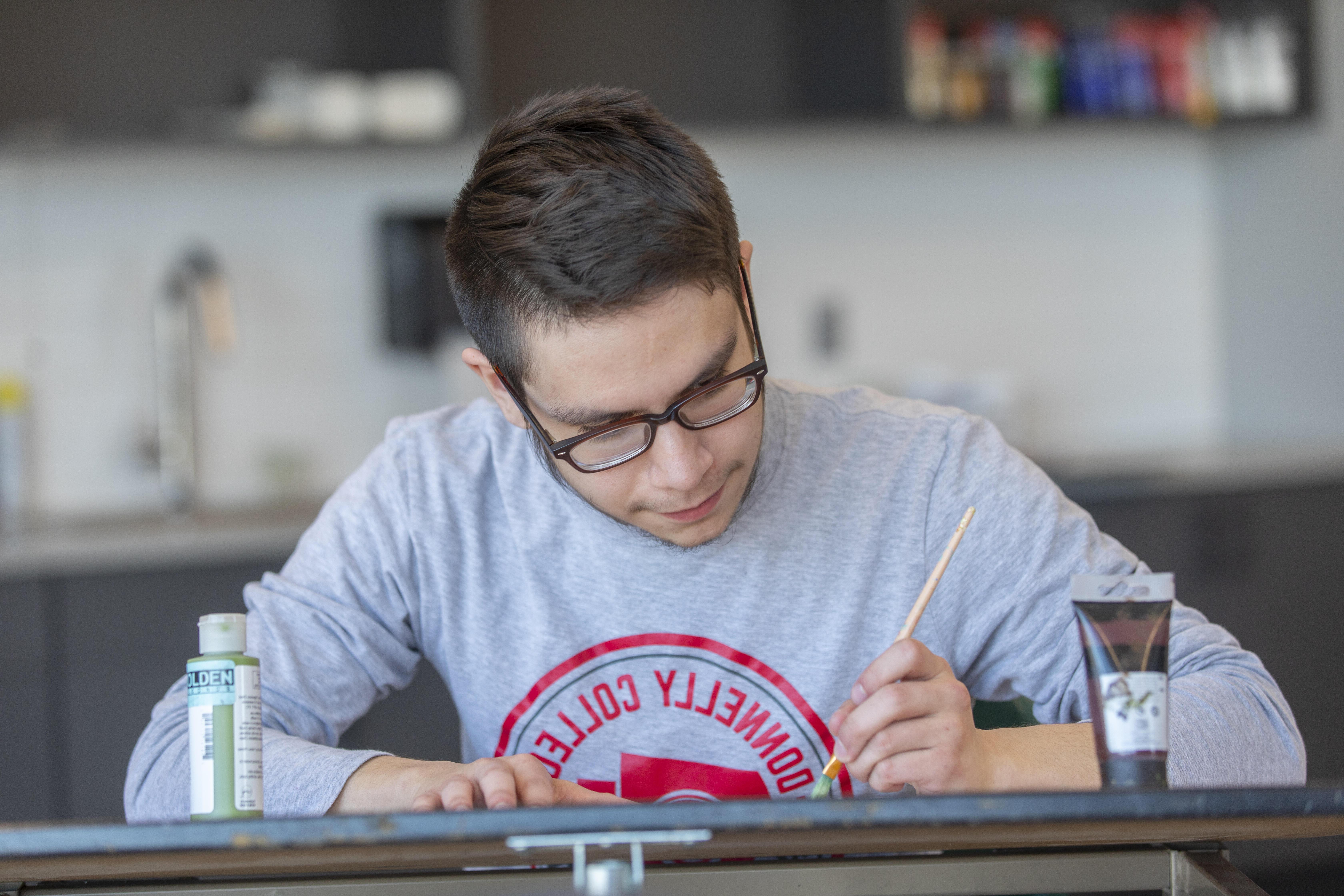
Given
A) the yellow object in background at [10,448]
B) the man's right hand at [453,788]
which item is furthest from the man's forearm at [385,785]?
the yellow object in background at [10,448]

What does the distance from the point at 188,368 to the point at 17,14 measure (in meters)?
0.84

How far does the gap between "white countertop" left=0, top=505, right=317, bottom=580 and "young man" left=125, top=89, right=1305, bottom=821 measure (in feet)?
3.58

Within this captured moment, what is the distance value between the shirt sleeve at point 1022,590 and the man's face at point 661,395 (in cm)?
25

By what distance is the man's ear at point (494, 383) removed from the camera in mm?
1135

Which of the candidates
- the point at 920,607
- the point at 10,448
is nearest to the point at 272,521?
the point at 10,448

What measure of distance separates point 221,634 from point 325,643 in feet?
1.34

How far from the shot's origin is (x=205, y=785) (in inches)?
31.4

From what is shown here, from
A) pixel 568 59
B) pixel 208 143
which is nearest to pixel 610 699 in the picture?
pixel 208 143

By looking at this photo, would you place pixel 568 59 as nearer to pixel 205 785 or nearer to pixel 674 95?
pixel 674 95

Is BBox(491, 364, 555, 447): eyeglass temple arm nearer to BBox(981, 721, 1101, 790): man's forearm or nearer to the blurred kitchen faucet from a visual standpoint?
BBox(981, 721, 1101, 790): man's forearm

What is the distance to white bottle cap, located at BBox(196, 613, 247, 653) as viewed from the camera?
0.81m

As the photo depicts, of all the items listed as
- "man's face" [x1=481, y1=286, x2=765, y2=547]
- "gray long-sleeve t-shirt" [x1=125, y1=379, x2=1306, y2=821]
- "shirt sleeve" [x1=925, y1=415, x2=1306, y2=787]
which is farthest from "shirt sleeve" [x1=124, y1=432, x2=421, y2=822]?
"shirt sleeve" [x1=925, y1=415, x2=1306, y2=787]

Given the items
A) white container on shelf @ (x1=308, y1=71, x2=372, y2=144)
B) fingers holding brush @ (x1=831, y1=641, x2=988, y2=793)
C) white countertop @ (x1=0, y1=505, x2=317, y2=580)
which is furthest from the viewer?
white container on shelf @ (x1=308, y1=71, x2=372, y2=144)

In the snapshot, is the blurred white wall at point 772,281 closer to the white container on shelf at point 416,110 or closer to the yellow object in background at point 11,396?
the yellow object in background at point 11,396
